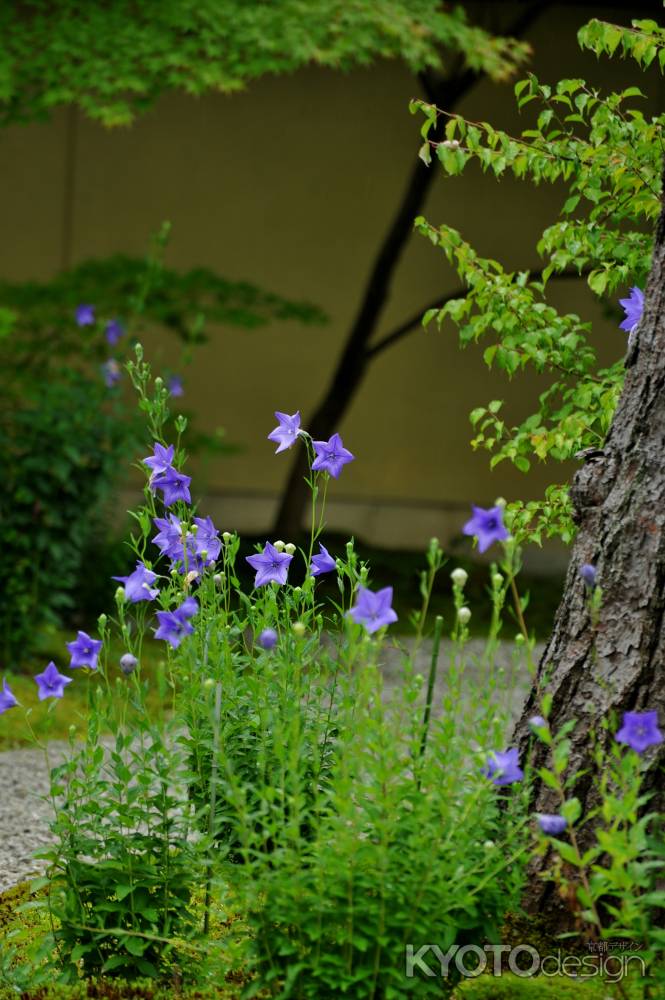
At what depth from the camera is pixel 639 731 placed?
1.97 m

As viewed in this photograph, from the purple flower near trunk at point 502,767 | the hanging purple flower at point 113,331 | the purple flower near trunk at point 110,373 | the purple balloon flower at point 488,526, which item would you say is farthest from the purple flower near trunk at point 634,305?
the hanging purple flower at point 113,331

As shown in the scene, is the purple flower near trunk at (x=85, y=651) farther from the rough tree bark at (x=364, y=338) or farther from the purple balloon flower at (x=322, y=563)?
the rough tree bark at (x=364, y=338)

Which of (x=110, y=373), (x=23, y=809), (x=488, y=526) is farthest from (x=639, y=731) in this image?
(x=110, y=373)

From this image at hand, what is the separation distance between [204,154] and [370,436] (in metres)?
2.42

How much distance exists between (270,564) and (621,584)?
0.68m

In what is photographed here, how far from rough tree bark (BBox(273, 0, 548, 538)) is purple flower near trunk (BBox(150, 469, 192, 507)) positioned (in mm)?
5689

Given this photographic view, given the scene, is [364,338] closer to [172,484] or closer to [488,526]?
[172,484]

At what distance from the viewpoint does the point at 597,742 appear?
2.32m

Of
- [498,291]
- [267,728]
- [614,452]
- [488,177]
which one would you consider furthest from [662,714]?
[488,177]

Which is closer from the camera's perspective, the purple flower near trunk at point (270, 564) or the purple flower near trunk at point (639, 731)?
the purple flower near trunk at point (639, 731)

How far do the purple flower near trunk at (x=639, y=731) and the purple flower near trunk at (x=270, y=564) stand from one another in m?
0.73

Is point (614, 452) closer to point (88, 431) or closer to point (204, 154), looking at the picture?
point (88, 431)

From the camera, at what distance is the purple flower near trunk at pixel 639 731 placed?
195cm

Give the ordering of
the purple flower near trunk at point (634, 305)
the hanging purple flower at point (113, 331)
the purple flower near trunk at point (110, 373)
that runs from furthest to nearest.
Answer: the hanging purple flower at point (113, 331), the purple flower near trunk at point (110, 373), the purple flower near trunk at point (634, 305)
